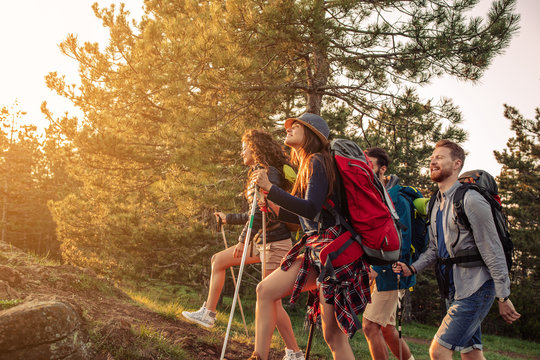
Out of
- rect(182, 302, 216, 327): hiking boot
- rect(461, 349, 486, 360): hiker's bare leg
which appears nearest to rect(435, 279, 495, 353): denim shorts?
rect(461, 349, 486, 360): hiker's bare leg

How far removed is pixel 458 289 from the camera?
2.63 metres

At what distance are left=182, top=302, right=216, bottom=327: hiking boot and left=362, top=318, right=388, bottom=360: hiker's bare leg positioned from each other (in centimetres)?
141

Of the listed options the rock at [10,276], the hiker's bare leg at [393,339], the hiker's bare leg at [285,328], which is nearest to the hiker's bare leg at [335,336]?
the hiker's bare leg at [285,328]

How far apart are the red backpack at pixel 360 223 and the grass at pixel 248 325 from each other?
257cm

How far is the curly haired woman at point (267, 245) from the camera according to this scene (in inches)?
138

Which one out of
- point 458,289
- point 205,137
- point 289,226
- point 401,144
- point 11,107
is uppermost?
point 11,107

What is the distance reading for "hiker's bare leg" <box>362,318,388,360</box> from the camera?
3.55 meters

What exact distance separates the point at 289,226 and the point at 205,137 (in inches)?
159

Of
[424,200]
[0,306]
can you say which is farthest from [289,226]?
[0,306]

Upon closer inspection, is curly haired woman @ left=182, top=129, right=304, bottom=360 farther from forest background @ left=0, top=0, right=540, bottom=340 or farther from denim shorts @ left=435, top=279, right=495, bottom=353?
forest background @ left=0, top=0, right=540, bottom=340

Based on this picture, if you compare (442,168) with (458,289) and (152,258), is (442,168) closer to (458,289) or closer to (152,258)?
(458,289)

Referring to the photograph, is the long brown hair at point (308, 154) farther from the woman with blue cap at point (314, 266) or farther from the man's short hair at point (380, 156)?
the man's short hair at point (380, 156)

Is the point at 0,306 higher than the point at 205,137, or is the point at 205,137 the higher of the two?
the point at 205,137

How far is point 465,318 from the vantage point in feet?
8.33
